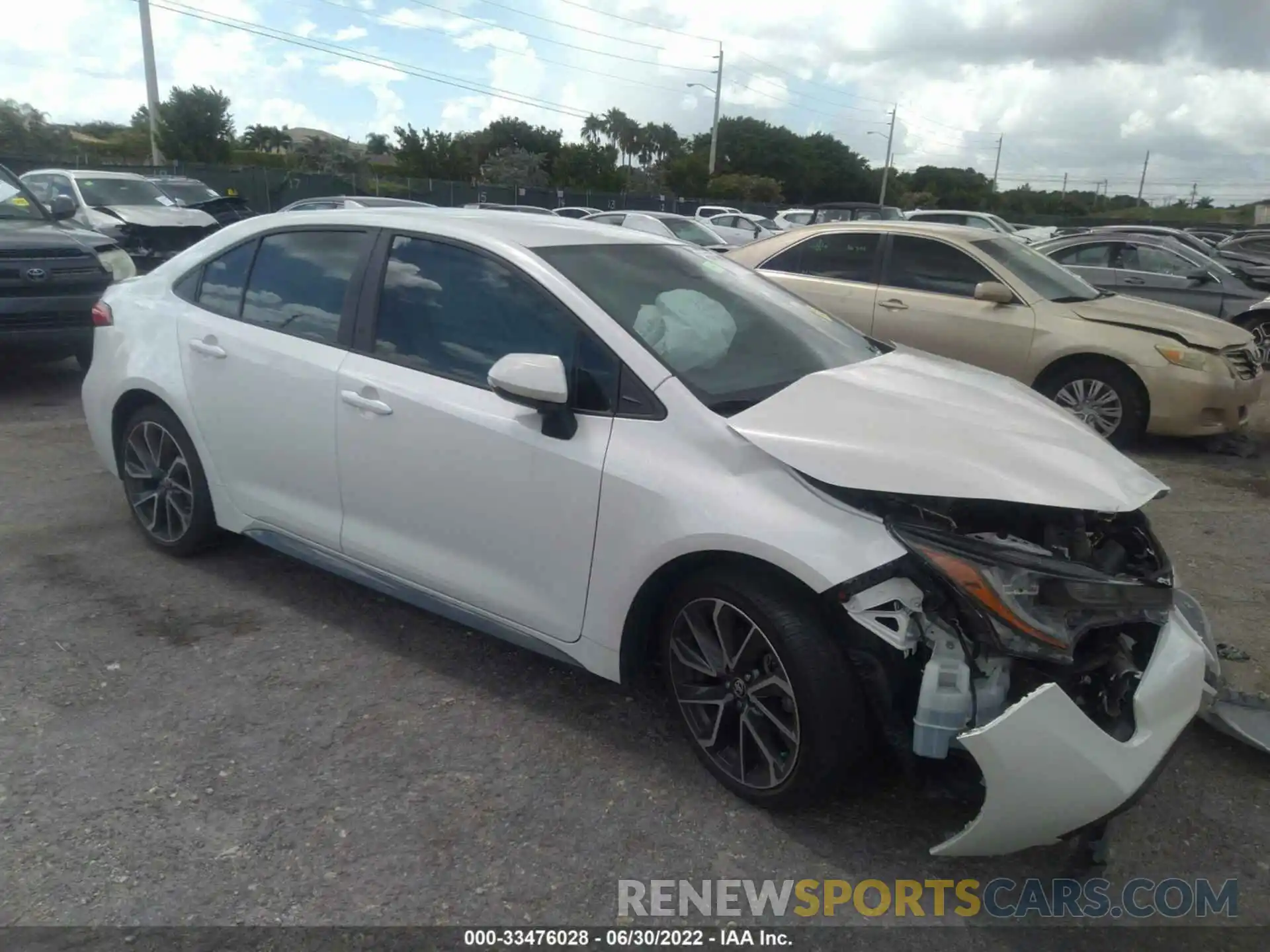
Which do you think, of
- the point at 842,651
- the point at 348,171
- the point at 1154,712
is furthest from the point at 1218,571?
the point at 348,171

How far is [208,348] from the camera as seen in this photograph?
4.13 meters

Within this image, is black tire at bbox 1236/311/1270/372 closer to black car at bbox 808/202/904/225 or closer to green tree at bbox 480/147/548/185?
black car at bbox 808/202/904/225

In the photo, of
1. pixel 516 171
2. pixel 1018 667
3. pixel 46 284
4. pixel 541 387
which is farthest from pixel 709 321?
pixel 516 171

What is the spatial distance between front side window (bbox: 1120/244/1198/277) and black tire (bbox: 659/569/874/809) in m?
10.5

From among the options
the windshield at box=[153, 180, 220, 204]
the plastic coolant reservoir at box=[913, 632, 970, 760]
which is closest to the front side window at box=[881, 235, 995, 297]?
the plastic coolant reservoir at box=[913, 632, 970, 760]

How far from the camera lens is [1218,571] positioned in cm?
490

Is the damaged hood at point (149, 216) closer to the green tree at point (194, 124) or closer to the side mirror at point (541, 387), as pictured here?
the side mirror at point (541, 387)

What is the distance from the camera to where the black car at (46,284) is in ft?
24.3

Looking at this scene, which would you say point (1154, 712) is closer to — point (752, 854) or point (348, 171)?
point (752, 854)

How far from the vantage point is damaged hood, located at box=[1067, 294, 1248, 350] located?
722cm

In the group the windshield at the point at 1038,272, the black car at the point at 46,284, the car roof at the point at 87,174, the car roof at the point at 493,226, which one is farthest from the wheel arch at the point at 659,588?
the car roof at the point at 87,174

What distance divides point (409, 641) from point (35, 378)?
6707mm

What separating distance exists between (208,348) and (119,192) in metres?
12.2

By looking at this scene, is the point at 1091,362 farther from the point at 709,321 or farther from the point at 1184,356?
the point at 709,321
